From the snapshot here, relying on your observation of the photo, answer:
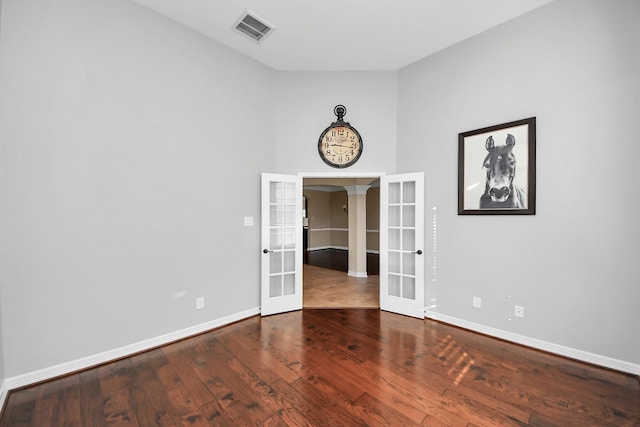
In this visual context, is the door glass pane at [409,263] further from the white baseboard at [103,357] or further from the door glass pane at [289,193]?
the white baseboard at [103,357]

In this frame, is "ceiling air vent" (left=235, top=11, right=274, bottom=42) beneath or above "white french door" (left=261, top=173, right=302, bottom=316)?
above

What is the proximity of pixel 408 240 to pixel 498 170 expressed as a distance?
4.48 feet

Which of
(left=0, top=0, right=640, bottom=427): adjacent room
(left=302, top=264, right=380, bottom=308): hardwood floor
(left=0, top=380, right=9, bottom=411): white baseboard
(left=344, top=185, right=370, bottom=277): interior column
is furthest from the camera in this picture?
(left=344, top=185, right=370, bottom=277): interior column

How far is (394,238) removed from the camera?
153 inches

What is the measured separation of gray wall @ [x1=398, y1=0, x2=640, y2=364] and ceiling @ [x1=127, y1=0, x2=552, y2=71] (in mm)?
320

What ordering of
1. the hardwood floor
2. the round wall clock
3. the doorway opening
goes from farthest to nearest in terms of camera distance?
1. the doorway opening
2. the hardwood floor
3. the round wall clock

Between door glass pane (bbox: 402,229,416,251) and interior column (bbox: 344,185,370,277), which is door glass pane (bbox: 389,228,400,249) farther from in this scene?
interior column (bbox: 344,185,370,277)

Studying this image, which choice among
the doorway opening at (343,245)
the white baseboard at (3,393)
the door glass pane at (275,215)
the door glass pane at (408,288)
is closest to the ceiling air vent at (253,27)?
the door glass pane at (275,215)

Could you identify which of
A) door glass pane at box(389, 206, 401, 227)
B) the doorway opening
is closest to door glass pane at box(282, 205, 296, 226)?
the doorway opening

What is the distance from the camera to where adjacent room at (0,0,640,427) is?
2090mm

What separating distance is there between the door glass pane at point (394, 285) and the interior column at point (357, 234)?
2.17 m

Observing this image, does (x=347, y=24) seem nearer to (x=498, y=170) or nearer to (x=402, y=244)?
(x=498, y=170)

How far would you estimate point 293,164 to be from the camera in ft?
13.1

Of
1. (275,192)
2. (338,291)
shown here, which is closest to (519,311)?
(338,291)
